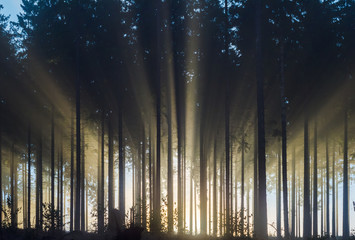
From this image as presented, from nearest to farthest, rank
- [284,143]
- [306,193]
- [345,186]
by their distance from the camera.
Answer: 1. [284,143]
2. [306,193]
3. [345,186]

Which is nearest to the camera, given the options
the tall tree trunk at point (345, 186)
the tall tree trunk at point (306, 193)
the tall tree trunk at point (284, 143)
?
the tall tree trunk at point (284, 143)

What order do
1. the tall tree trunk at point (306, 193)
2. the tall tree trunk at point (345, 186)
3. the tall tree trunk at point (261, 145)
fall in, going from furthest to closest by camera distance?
the tall tree trunk at point (345, 186)
the tall tree trunk at point (306, 193)
the tall tree trunk at point (261, 145)

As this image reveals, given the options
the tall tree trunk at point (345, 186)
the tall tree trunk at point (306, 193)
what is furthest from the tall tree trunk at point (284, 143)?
the tall tree trunk at point (345, 186)

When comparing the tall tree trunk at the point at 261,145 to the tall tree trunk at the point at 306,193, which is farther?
the tall tree trunk at the point at 306,193

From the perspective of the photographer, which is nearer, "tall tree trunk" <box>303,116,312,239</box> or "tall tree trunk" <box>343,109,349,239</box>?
"tall tree trunk" <box>303,116,312,239</box>

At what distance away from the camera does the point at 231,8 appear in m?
20.2

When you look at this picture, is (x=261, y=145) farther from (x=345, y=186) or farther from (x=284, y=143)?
(x=345, y=186)

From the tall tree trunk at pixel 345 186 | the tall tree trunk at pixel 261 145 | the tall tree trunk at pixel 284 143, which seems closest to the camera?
the tall tree trunk at pixel 261 145

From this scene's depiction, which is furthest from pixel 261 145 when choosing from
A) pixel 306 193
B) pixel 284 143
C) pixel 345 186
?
pixel 345 186

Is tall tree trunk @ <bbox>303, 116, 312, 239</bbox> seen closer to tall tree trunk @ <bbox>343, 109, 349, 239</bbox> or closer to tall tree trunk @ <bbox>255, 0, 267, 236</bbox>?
tall tree trunk @ <bbox>343, 109, 349, 239</bbox>

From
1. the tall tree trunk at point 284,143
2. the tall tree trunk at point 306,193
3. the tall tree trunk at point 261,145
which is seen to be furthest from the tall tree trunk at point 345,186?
the tall tree trunk at point 261,145

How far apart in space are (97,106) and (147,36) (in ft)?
17.4

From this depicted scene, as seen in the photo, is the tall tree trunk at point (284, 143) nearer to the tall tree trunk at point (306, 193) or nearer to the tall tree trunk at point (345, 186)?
the tall tree trunk at point (306, 193)

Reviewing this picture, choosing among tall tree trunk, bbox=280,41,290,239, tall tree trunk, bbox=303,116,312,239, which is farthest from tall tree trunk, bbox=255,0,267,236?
tall tree trunk, bbox=303,116,312,239
